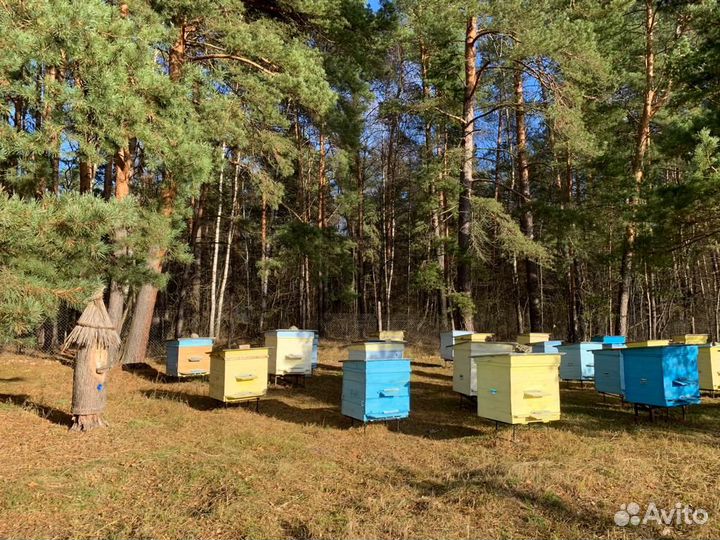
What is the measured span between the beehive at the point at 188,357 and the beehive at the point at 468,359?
542 centimetres

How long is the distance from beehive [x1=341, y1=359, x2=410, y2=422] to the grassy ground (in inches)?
15.1

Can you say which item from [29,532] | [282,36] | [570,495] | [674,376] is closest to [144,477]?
[29,532]

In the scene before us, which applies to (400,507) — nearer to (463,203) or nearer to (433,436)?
(433,436)

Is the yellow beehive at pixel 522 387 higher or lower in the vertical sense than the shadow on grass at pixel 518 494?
higher

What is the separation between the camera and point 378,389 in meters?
6.79

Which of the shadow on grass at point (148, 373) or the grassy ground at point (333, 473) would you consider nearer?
the grassy ground at point (333, 473)

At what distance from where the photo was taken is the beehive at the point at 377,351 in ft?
23.3

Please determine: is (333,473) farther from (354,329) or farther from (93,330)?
(354,329)

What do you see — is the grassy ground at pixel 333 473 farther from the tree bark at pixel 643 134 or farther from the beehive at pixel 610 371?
the tree bark at pixel 643 134

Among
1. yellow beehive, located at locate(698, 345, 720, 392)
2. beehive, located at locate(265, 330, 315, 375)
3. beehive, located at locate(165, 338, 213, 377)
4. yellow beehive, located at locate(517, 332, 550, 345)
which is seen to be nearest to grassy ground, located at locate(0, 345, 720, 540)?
yellow beehive, located at locate(698, 345, 720, 392)

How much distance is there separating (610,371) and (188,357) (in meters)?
8.69

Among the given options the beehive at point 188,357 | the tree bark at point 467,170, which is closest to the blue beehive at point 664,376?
the tree bark at point 467,170

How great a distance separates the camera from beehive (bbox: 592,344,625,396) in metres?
8.40

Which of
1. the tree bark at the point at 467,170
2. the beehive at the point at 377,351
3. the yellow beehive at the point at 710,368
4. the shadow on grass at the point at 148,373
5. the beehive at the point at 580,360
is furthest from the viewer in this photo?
the tree bark at the point at 467,170
